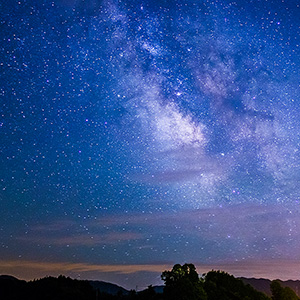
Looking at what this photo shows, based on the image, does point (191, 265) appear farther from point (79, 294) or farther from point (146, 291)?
point (79, 294)

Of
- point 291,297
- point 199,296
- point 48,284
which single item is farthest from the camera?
point 291,297

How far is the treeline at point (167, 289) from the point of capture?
1826 inches

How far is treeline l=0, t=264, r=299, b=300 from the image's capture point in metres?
46.4

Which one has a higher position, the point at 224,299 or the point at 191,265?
the point at 191,265

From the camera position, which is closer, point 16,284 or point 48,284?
point 48,284

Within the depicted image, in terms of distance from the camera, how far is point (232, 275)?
67.4m

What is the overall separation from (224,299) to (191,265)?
29.6 feet

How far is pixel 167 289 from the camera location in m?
46.8

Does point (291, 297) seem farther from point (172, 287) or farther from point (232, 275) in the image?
point (172, 287)

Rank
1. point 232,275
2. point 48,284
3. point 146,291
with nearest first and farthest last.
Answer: point 146,291
point 48,284
point 232,275

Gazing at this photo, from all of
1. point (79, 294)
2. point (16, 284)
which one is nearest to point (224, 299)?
point (79, 294)

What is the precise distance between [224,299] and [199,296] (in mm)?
8835

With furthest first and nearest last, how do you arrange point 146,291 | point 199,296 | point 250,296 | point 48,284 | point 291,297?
point 291,297
point 250,296
point 48,284
point 146,291
point 199,296

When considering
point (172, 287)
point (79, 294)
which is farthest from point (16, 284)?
point (172, 287)
